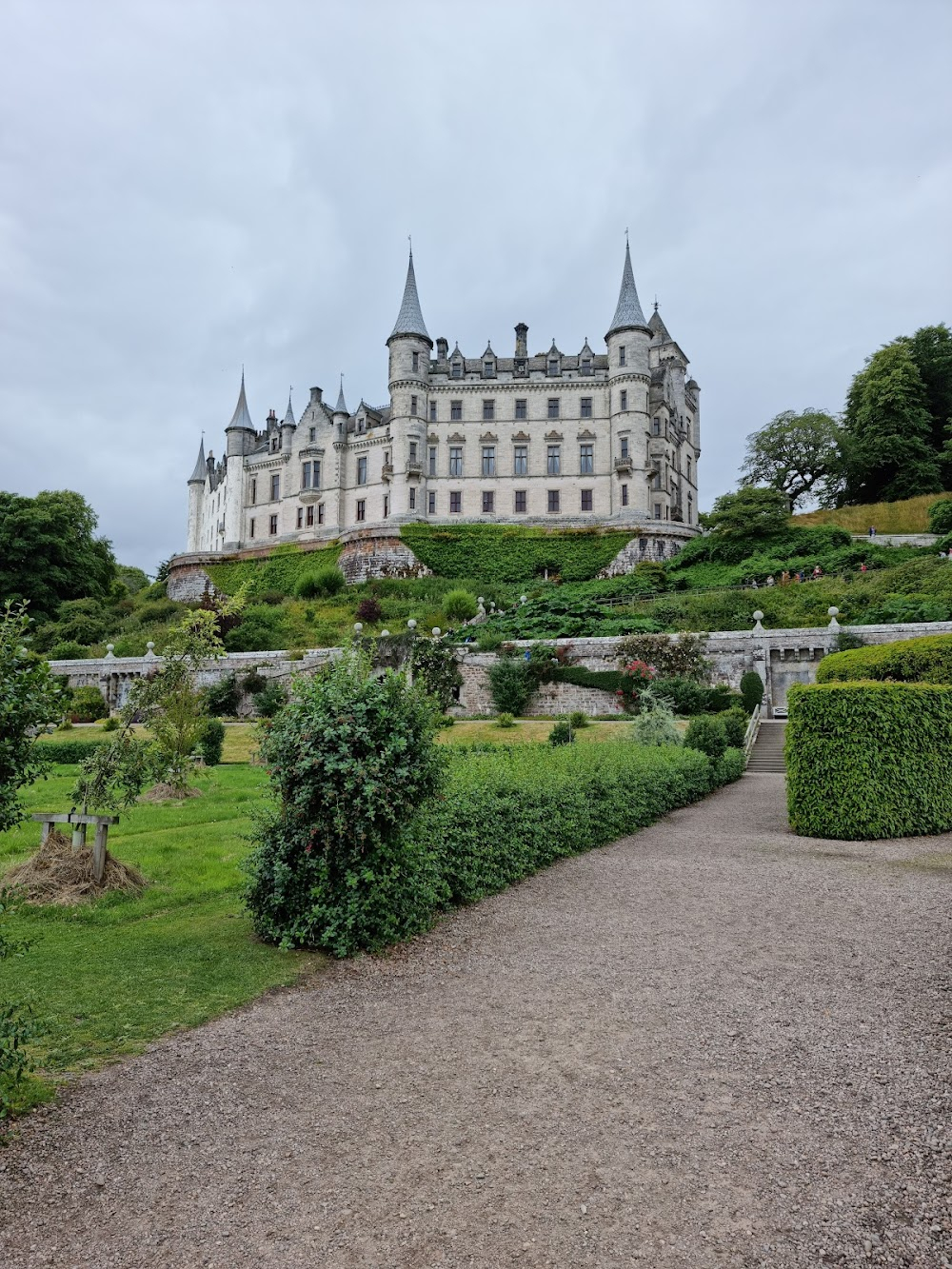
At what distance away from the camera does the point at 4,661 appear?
4.19 m

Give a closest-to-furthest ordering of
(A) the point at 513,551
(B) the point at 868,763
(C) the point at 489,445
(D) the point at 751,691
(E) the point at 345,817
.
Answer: (E) the point at 345,817
(B) the point at 868,763
(D) the point at 751,691
(A) the point at 513,551
(C) the point at 489,445

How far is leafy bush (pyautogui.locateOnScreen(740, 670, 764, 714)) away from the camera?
99.6 feet

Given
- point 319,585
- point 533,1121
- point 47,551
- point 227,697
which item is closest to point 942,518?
point 319,585

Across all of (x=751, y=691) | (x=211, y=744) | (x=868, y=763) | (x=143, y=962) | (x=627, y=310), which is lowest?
(x=143, y=962)

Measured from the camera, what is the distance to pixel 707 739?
2114 centimetres

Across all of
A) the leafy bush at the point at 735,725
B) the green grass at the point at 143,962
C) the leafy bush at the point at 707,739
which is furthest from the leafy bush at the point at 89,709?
the leafy bush at the point at 735,725

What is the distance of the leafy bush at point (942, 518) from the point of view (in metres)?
44.4

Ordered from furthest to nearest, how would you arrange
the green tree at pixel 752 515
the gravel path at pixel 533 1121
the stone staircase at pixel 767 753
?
the green tree at pixel 752 515 → the stone staircase at pixel 767 753 → the gravel path at pixel 533 1121

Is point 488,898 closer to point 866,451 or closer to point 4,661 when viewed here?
point 4,661

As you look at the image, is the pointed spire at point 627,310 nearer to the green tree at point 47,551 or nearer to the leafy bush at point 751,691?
the leafy bush at point 751,691

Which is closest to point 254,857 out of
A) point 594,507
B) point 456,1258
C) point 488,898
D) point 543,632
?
point 488,898

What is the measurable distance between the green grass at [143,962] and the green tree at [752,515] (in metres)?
41.9

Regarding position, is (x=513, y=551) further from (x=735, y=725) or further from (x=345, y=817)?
(x=345, y=817)

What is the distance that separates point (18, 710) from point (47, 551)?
5761 centimetres
